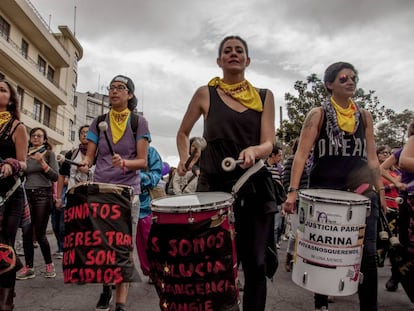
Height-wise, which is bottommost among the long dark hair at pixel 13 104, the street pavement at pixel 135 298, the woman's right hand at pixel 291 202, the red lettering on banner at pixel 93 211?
the street pavement at pixel 135 298

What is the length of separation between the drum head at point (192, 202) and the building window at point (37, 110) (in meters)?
27.8

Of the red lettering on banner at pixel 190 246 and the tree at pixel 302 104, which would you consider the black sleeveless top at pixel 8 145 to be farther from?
the tree at pixel 302 104

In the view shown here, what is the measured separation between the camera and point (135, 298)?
13.2 feet

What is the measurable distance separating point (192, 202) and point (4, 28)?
82.8ft

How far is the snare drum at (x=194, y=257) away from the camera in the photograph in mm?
1975

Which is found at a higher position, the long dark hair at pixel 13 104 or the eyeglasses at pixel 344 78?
the eyeglasses at pixel 344 78

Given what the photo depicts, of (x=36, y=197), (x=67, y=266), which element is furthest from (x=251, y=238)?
(x=36, y=197)

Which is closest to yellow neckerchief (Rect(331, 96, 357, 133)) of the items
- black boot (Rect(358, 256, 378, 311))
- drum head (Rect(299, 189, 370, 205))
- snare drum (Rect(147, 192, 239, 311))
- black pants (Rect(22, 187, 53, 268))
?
drum head (Rect(299, 189, 370, 205))

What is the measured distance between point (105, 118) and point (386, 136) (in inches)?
1593

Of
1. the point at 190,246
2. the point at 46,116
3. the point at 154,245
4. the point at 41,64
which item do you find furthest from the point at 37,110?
the point at 190,246

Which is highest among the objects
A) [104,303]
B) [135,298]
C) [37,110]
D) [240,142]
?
[37,110]

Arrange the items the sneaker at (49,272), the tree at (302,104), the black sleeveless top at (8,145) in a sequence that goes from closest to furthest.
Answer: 1. the black sleeveless top at (8,145)
2. the sneaker at (49,272)
3. the tree at (302,104)

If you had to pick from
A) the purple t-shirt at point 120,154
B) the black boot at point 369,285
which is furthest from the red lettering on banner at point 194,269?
the purple t-shirt at point 120,154

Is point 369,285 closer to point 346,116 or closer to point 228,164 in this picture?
point 346,116
